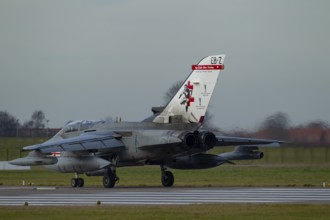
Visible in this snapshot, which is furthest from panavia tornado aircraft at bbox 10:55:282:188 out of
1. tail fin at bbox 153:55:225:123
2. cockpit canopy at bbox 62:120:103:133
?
cockpit canopy at bbox 62:120:103:133

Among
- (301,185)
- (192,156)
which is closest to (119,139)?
(192,156)

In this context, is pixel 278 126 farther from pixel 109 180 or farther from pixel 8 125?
pixel 8 125

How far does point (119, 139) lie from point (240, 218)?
15.7 meters

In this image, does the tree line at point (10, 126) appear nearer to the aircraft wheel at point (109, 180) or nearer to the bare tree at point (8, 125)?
the bare tree at point (8, 125)

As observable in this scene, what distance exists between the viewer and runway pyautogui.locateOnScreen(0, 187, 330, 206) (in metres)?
25.3

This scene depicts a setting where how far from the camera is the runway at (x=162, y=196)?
25328 mm

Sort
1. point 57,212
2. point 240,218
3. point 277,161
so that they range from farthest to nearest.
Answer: point 277,161 < point 57,212 < point 240,218

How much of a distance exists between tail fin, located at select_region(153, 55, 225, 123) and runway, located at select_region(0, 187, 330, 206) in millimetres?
3067

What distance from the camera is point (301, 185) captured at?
3406 centimetres

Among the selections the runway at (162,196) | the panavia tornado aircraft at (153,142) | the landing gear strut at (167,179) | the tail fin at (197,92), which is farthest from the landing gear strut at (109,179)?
the tail fin at (197,92)

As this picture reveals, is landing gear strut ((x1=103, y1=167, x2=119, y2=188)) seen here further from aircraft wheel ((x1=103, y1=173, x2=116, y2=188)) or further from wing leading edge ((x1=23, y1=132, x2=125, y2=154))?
wing leading edge ((x1=23, y1=132, x2=125, y2=154))

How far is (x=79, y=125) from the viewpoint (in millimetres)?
37281

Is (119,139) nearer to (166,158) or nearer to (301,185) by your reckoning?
(166,158)

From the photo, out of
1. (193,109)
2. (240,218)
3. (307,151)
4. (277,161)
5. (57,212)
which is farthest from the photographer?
(277,161)
